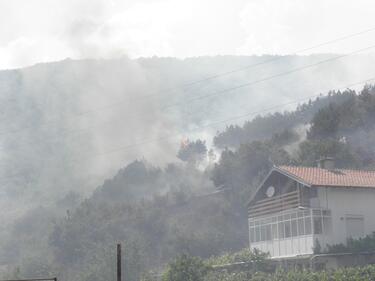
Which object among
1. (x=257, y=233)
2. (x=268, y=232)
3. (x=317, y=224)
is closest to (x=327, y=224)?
(x=317, y=224)

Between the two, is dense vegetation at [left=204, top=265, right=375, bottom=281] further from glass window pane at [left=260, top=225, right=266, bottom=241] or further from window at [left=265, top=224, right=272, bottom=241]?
glass window pane at [left=260, top=225, right=266, bottom=241]

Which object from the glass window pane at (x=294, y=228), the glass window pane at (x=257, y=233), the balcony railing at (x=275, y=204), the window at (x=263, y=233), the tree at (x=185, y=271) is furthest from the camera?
the glass window pane at (x=257, y=233)

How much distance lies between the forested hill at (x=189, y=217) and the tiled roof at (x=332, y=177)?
648 inches

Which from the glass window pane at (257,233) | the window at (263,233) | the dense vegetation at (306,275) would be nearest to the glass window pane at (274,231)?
the window at (263,233)

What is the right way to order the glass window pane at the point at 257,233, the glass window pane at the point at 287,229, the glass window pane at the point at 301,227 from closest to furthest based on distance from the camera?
the glass window pane at the point at 301,227, the glass window pane at the point at 287,229, the glass window pane at the point at 257,233

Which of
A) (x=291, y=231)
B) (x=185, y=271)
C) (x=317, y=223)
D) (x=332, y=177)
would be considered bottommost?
(x=185, y=271)

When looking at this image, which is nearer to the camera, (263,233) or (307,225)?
(307,225)

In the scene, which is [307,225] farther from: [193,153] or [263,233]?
[193,153]

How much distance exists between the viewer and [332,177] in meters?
57.0

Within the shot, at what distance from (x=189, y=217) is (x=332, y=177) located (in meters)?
33.3

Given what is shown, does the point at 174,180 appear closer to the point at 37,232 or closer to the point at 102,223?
the point at 37,232

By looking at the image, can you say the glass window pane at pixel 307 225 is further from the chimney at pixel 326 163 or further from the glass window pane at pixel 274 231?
the chimney at pixel 326 163

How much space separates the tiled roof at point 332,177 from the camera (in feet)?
182

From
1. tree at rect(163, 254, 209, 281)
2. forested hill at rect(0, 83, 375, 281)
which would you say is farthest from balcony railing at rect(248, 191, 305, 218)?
forested hill at rect(0, 83, 375, 281)
